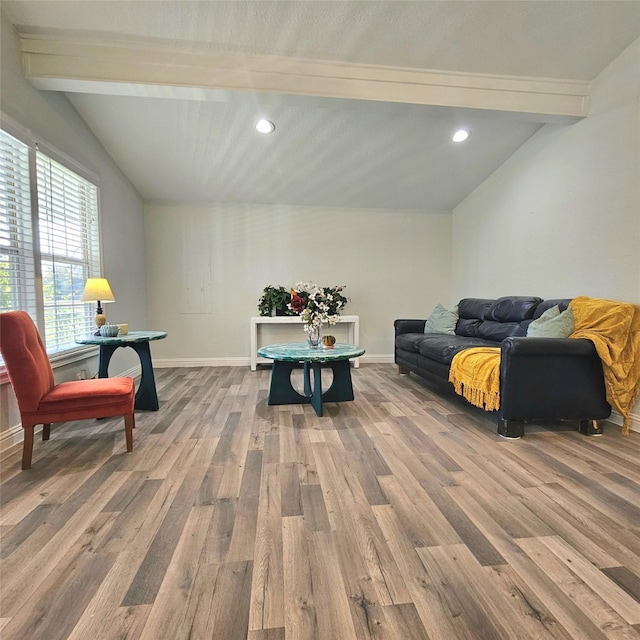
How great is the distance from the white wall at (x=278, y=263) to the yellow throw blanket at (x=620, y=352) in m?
3.08

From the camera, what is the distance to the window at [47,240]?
2.40 meters

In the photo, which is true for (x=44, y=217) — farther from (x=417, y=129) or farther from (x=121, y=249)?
(x=417, y=129)

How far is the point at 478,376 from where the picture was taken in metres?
2.68

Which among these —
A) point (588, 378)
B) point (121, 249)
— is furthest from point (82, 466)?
point (588, 378)

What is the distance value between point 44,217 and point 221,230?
99.3 inches

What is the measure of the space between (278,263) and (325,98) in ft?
9.02

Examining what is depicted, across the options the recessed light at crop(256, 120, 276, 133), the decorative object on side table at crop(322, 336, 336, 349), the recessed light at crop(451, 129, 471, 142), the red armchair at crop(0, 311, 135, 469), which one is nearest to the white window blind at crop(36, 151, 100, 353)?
the red armchair at crop(0, 311, 135, 469)

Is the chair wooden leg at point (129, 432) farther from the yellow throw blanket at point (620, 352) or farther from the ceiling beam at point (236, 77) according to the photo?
the yellow throw blanket at point (620, 352)

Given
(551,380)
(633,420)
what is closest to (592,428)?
(633,420)

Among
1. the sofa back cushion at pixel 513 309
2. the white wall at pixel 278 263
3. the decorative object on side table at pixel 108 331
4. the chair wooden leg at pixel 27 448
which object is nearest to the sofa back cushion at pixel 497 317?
the sofa back cushion at pixel 513 309

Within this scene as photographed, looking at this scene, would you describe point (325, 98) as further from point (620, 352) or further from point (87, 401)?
point (620, 352)

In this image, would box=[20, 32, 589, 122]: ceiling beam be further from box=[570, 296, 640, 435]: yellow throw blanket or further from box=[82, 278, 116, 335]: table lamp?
box=[570, 296, 640, 435]: yellow throw blanket

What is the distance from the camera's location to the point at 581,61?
283 cm

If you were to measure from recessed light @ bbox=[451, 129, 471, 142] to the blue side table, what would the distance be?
11.9 feet
